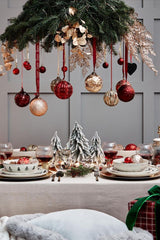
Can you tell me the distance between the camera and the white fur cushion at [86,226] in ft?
3.51

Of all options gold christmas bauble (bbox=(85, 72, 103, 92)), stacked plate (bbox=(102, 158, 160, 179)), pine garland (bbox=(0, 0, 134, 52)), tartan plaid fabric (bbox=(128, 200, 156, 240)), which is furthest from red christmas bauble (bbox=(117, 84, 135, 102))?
tartan plaid fabric (bbox=(128, 200, 156, 240))

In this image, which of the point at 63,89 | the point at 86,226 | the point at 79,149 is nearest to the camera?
the point at 86,226

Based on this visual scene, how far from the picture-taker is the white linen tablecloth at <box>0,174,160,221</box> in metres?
1.32

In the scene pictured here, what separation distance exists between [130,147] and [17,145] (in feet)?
4.97

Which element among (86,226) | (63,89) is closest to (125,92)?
(63,89)

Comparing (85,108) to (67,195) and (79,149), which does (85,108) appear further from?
(67,195)

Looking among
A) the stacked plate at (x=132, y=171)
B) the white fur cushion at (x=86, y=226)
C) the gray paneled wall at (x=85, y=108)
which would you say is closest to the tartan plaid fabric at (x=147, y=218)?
the white fur cushion at (x=86, y=226)

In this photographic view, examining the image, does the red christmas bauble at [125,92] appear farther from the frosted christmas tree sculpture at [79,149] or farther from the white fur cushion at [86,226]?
the white fur cushion at [86,226]

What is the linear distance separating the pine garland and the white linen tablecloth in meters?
0.72

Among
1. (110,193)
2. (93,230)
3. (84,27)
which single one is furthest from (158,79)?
(93,230)

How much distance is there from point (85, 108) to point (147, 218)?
213 centimetres

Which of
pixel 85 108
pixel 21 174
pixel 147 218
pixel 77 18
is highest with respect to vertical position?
pixel 77 18

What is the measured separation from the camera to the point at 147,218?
1.19 meters

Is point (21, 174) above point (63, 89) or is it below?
below
